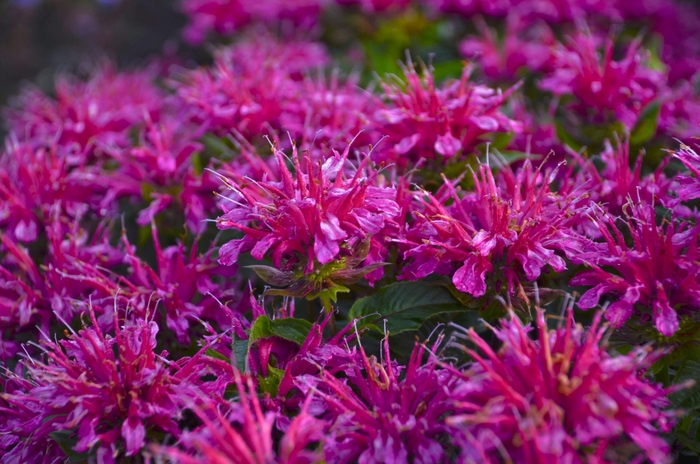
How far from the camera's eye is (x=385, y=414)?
80 cm

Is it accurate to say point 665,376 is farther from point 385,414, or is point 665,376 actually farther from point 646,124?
point 646,124

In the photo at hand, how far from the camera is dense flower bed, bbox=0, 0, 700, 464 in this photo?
75 cm

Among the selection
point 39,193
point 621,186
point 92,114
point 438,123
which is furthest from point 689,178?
point 92,114

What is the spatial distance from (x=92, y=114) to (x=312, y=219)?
90cm

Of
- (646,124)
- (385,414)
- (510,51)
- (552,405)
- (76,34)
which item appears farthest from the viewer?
(76,34)

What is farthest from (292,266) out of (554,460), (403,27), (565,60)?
(403,27)

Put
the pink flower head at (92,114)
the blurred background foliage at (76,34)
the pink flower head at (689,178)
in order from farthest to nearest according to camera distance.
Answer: the blurred background foliage at (76,34), the pink flower head at (92,114), the pink flower head at (689,178)

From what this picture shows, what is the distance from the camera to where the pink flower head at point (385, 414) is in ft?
2.53

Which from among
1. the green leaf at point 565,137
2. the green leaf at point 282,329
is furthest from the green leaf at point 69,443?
the green leaf at point 565,137

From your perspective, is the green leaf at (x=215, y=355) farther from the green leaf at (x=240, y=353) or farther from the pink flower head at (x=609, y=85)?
the pink flower head at (x=609, y=85)

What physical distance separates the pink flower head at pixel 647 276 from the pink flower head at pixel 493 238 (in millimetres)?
51

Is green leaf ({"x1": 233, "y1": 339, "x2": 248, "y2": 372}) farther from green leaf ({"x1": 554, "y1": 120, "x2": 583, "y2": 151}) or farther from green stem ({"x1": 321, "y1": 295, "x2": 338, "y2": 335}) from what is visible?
green leaf ({"x1": 554, "y1": 120, "x2": 583, "y2": 151})

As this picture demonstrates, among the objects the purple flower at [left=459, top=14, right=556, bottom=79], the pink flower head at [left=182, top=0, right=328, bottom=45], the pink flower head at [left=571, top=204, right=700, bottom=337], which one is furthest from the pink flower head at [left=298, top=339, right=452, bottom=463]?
the pink flower head at [left=182, top=0, right=328, bottom=45]

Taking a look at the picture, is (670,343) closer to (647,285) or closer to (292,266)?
(647,285)
